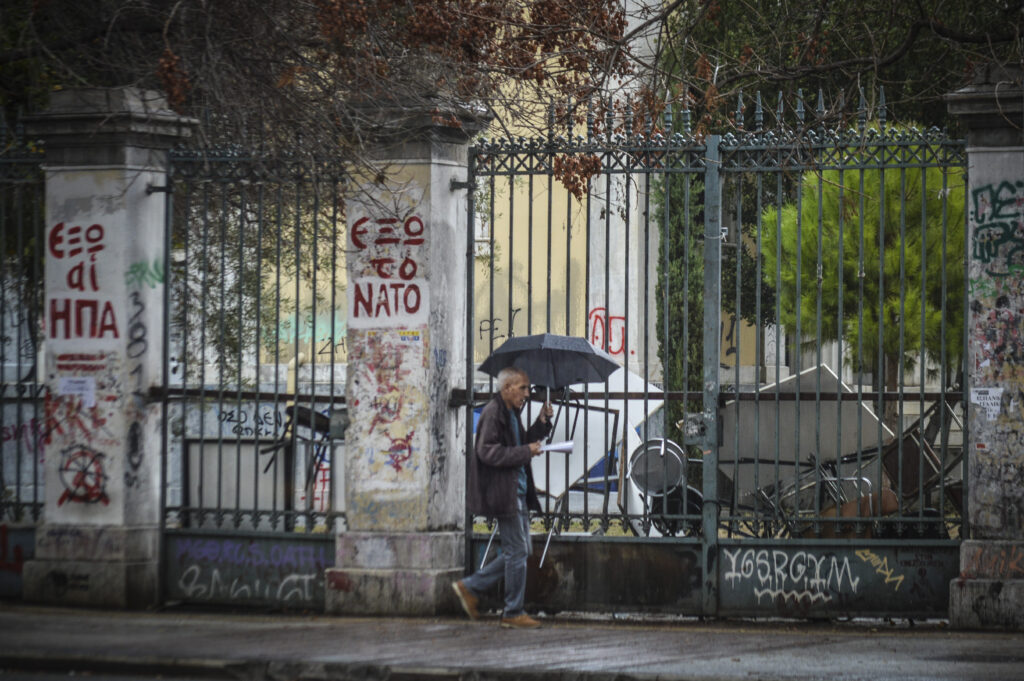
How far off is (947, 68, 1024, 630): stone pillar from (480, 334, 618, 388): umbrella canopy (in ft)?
7.82

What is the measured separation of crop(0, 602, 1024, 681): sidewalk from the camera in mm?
7090

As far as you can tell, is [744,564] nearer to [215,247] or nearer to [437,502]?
[437,502]

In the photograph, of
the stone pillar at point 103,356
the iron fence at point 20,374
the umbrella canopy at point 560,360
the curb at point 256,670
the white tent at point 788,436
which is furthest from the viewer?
the white tent at point 788,436

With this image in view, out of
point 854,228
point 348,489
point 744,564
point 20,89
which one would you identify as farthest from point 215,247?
point 854,228

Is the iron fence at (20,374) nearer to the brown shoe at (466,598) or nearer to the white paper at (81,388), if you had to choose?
the white paper at (81,388)

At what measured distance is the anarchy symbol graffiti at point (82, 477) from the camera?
943 cm

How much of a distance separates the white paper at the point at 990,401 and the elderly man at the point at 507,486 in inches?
109

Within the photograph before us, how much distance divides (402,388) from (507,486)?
42.6 inches

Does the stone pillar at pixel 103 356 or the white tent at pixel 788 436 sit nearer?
the stone pillar at pixel 103 356

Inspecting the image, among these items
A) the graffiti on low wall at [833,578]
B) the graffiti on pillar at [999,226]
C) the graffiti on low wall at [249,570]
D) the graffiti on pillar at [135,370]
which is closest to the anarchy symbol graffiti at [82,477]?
the graffiti on pillar at [135,370]

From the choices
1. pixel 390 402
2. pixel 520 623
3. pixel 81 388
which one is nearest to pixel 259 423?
pixel 390 402

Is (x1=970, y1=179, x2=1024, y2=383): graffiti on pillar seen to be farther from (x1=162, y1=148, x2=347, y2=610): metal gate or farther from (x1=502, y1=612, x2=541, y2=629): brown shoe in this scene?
(x1=162, y1=148, x2=347, y2=610): metal gate

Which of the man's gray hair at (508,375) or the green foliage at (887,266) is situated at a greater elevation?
the green foliage at (887,266)

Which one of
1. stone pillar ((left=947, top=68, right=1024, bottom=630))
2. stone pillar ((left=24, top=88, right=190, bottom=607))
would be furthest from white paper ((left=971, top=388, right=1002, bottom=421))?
stone pillar ((left=24, top=88, right=190, bottom=607))
